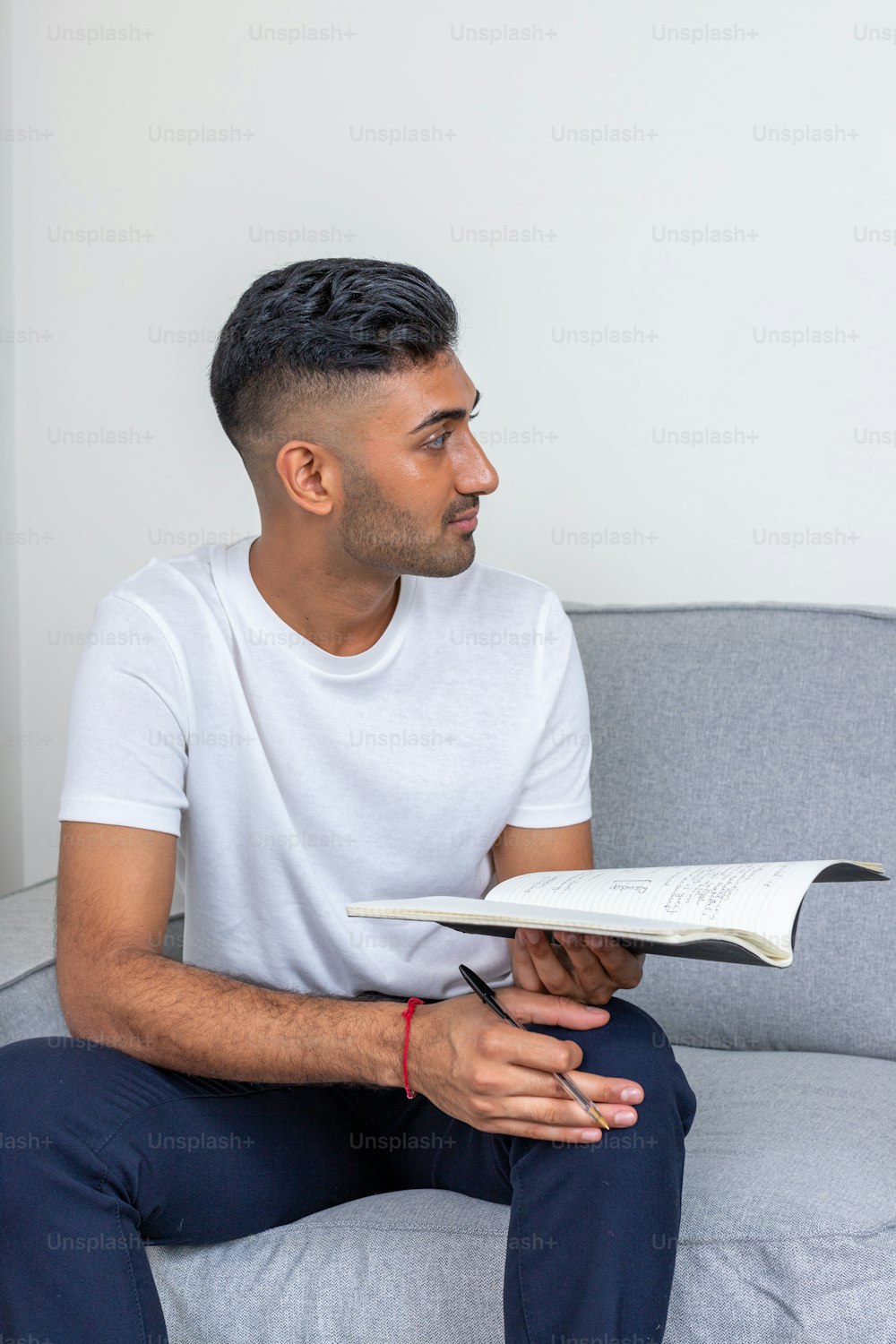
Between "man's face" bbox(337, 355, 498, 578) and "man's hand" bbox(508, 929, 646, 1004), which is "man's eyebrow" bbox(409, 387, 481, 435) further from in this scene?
"man's hand" bbox(508, 929, 646, 1004)

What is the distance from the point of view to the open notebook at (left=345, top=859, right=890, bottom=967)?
2.74 feet

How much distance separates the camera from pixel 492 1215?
1.14 m

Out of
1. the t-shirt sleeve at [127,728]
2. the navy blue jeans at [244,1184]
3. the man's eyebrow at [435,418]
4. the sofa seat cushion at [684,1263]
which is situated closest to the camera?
the navy blue jeans at [244,1184]

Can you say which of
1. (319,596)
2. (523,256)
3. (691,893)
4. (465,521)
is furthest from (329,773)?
(523,256)

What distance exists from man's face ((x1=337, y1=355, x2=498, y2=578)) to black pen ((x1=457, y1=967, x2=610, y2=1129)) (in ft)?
1.54

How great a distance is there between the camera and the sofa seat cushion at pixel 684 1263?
1.08 metres

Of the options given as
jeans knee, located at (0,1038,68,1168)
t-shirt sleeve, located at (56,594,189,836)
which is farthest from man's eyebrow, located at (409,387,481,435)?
jeans knee, located at (0,1038,68,1168)

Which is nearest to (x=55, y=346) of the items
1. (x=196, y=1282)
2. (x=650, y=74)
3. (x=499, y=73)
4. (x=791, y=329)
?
(x=499, y=73)

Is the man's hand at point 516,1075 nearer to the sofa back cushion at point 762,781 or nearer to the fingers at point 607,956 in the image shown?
the fingers at point 607,956

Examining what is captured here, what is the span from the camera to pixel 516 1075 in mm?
1014

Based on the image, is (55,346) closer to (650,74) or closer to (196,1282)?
(650,74)

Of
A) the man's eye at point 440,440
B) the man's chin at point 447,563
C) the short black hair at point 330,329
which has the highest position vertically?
the short black hair at point 330,329

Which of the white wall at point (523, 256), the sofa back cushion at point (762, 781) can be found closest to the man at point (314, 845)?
the sofa back cushion at point (762, 781)

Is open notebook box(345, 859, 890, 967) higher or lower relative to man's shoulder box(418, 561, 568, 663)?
lower
